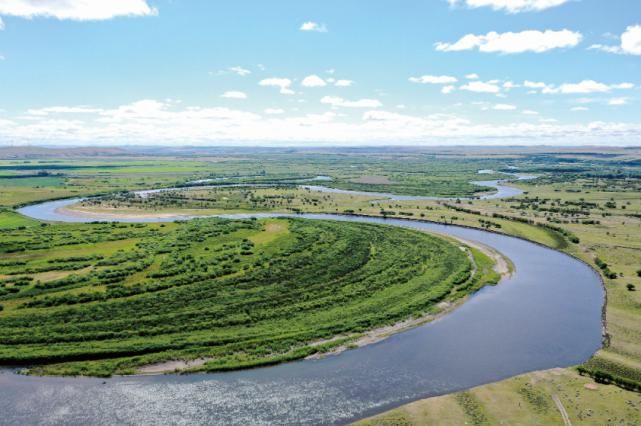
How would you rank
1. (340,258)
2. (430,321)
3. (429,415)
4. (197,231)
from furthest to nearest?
(197,231)
(340,258)
(430,321)
(429,415)

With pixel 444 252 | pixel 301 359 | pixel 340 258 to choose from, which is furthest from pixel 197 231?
pixel 301 359

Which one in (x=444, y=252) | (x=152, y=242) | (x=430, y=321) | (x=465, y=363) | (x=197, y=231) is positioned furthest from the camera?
(x=197, y=231)

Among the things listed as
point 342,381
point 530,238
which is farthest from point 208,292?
point 530,238

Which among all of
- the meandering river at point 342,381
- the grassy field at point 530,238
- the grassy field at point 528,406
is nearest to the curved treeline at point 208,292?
the grassy field at point 530,238

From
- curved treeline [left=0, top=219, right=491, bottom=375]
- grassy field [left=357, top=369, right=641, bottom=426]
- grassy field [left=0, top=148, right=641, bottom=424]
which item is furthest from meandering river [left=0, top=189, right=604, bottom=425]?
curved treeline [left=0, top=219, right=491, bottom=375]

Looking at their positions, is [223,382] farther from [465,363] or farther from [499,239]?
[499,239]

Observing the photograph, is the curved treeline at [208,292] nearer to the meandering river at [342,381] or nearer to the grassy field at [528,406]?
the meandering river at [342,381]
